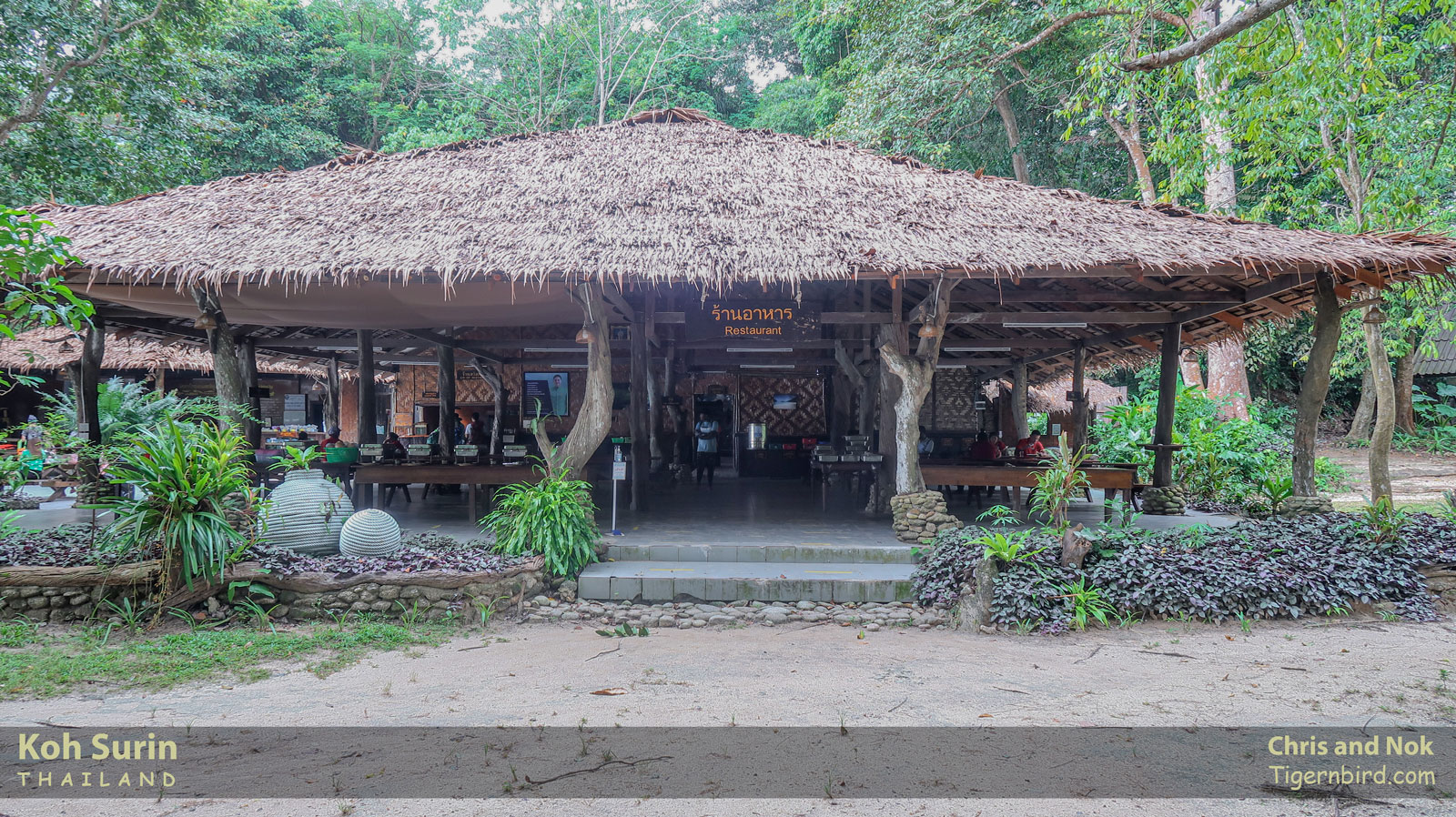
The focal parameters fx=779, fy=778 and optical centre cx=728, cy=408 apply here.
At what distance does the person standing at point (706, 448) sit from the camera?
12414mm

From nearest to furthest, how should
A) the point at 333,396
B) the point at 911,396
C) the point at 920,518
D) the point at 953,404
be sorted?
the point at 920,518, the point at 911,396, the point at 953,404, the point at 333,396

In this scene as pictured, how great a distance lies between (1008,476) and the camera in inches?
309

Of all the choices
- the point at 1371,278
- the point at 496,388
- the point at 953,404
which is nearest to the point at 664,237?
the point at 1371,278

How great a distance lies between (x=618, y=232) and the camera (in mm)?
6895

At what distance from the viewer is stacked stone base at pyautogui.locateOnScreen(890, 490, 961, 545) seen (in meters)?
6.77

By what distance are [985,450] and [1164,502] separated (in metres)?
2.03

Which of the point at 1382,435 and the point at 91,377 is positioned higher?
the point at 91,377

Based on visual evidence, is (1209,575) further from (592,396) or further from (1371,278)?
(592,396)

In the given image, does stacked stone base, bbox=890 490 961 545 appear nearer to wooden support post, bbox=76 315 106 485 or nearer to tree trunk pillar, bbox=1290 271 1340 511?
tree trunk pillar, bbox=1290 271 1340 511

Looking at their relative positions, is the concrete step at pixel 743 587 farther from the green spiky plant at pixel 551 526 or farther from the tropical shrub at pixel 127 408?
the tropical shrub at pixel 127 408

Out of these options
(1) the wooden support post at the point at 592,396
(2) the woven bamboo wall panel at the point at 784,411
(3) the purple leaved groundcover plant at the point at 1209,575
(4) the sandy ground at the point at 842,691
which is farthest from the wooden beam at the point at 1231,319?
(2) the woven bamboo wall panel at the point at 784,411

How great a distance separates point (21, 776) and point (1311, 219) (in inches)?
545

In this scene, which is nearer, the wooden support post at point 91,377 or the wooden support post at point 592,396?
the wooden support post at point 592,396

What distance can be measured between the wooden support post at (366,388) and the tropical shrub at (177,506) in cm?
484
